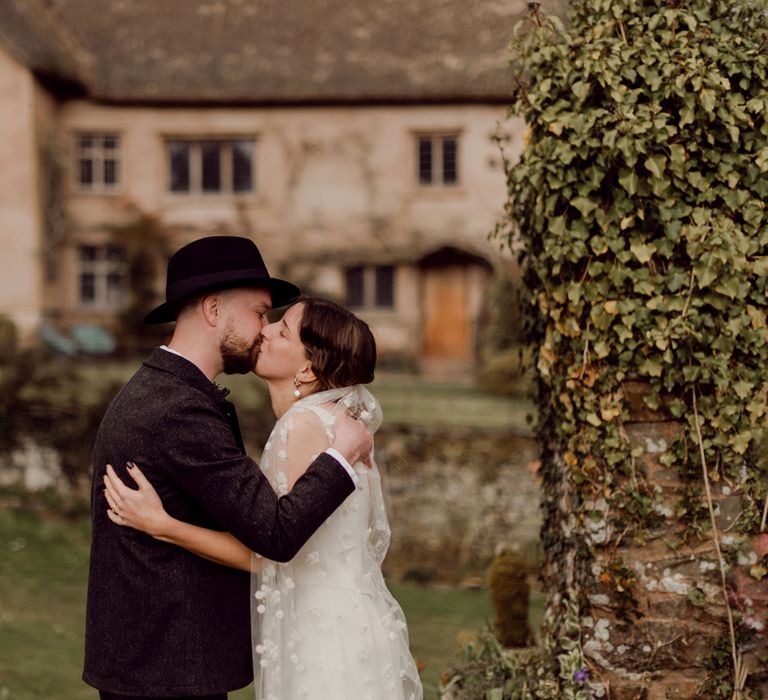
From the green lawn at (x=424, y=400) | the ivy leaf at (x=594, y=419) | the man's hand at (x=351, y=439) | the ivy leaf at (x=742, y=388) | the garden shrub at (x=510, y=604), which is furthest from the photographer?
the green lawn at (x=424, y=400)

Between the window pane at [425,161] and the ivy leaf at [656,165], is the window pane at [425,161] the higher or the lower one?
the lower one

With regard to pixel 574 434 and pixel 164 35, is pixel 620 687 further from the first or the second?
pixel 164 35

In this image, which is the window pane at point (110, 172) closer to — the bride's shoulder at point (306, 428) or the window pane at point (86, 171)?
the window pane at point (86, 171)

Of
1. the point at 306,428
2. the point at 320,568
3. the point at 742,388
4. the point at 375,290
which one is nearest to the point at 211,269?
the point at 306,428

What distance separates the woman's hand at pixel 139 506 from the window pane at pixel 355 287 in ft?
68.4

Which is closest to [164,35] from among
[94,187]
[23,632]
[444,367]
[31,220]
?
[94,187]

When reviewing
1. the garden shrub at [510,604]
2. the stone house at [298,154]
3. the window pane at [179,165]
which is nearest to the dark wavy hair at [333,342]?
the garden shrub at [510,604]

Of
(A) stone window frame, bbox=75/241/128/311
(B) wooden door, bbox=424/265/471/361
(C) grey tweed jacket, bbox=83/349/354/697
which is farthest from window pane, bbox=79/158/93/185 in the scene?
(C) grey tweed jacket, bbox=83/349/354/697

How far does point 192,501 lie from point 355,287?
21.0 m

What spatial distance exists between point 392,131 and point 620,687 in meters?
20.1

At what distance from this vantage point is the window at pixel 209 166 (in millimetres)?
24281

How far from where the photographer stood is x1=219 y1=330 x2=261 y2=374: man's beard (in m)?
3.34

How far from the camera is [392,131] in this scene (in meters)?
23.7

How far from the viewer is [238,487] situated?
3.03 meters
